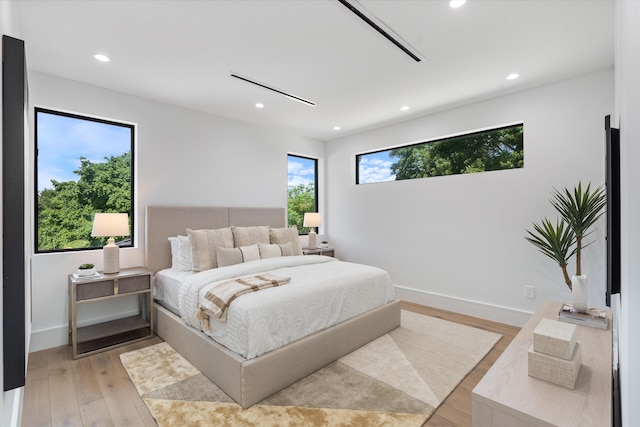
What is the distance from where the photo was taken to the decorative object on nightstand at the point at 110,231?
297cm

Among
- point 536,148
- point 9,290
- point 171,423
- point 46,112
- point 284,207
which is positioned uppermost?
point 46,112

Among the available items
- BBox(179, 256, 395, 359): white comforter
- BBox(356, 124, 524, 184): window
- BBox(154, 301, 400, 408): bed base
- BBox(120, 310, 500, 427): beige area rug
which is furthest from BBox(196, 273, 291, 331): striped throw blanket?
BBox(356, 124, 524, 184): window

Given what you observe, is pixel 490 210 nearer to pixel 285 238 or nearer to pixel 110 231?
pixel 285 238

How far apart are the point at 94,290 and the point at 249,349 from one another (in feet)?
6.02

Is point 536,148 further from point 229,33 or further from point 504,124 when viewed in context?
point 229,33

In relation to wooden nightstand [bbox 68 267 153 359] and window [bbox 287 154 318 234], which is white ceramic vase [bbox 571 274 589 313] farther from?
window [bbox 287 154 318 234]

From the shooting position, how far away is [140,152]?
3592 mm

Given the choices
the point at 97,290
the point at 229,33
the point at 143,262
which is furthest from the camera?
the point at 143,262

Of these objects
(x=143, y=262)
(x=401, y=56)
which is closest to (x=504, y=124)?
(x=401, y=56)

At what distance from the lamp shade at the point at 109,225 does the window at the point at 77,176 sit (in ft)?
1.47

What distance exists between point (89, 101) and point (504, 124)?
4.68 meters

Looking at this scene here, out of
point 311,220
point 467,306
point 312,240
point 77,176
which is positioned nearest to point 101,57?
point 77,176

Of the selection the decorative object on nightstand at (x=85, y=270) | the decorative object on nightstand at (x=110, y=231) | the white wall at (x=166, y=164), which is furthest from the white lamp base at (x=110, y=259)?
the white wall at (x=166, y=164)

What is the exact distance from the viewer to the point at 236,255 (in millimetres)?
3473
